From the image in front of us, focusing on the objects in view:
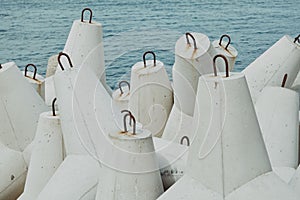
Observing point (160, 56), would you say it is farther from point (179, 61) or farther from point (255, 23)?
point (255, 23)

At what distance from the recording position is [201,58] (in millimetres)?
2701

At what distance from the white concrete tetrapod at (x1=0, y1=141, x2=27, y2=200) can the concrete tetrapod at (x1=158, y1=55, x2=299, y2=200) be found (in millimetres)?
943

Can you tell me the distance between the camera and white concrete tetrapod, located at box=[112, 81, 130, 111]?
9.67ft

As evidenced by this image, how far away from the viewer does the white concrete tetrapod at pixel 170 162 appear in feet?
7.39

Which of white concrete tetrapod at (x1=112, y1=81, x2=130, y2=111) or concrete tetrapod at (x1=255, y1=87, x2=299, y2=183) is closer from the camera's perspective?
concrete tetrapod at (x1=255, y1=87, x2=299, y2=183)

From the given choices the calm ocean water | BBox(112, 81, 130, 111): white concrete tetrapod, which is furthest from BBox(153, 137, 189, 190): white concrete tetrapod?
BBox(112, 81, 130, 111): white concrete tetrapod

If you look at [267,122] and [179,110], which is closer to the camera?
[267,122]

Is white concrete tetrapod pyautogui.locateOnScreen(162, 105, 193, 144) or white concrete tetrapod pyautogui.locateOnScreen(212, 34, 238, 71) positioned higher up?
white concrete tetrapod pyautogui.locateOnScreen(212, 34, 238, 71)

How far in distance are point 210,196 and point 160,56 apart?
1.13 metres

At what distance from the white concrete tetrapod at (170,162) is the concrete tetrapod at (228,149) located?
0.25 meters

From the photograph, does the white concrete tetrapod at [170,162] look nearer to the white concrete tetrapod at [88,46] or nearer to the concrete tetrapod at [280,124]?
the concrete tetrapod at [280,124]

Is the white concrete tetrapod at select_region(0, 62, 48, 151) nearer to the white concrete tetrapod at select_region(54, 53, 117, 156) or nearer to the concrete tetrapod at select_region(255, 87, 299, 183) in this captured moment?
the white concrete tetrapod at select_region(54, 53, 117, 156)

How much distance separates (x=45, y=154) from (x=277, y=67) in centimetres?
126

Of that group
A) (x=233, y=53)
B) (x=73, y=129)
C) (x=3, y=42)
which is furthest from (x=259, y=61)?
(x=3, y=42)
